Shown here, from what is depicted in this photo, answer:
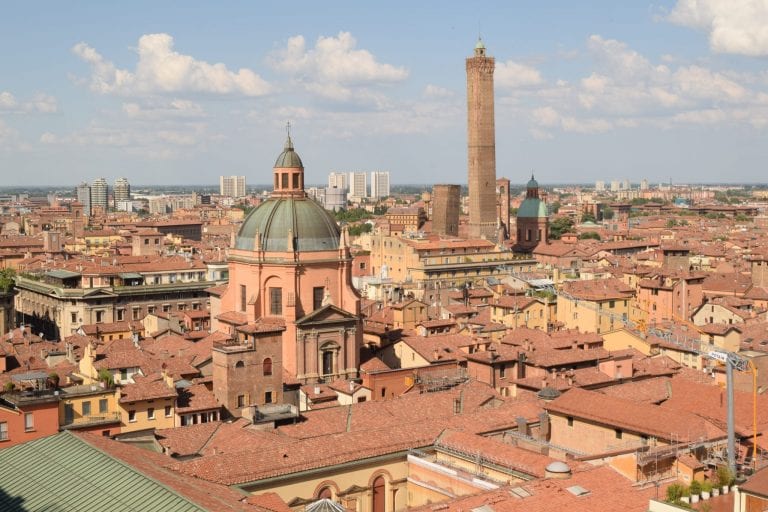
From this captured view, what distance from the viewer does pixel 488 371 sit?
38000 mm

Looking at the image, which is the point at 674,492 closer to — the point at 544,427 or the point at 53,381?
the point at 544,427

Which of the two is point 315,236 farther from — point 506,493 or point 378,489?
point 506,493

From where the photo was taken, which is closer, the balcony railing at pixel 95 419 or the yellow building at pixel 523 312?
the balcony railing at pixel 95 419

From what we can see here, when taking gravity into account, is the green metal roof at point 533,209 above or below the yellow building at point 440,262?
above

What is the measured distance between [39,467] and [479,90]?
86.8m

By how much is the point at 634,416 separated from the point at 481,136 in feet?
254

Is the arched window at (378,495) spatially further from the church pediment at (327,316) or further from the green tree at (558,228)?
the green tree at (558,228)

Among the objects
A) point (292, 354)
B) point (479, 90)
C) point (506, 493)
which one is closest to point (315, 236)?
point (292, 354)

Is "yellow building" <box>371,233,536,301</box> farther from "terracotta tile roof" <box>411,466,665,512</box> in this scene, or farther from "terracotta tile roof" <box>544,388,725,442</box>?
"terracotta tile roof" <box>411,466,665,512</box>

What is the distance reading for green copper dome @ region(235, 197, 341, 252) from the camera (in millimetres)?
42531

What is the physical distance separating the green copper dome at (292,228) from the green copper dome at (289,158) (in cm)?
170

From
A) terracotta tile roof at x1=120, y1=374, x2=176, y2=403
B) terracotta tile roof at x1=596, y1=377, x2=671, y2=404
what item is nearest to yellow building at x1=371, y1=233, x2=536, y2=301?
terracotta tile roof at x1=596, y1=377, x2=671, y2=404

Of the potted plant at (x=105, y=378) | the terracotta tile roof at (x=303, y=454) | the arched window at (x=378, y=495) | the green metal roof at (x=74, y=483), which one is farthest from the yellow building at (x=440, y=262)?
the green metal roof at (x=74, y=483)

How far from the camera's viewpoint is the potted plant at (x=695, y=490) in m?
19.9
